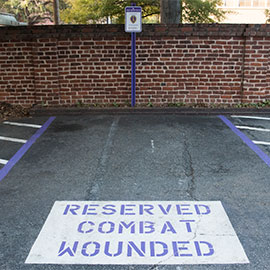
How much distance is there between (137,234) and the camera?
3508 millimetres

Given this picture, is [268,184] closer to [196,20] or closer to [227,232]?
[227,232]

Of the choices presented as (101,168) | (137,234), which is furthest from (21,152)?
(137,234)

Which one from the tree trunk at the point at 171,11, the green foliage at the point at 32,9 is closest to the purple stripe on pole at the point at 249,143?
the tree trunk at the point at 171,11

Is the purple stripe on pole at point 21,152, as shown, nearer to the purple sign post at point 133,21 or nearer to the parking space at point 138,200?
the parking space at point 138,200

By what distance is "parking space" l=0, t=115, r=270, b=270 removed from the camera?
3172 millimetres

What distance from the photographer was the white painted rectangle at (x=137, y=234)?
3.13m

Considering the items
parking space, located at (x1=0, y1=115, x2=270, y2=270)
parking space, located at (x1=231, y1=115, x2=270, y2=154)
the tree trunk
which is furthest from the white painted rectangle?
the tree trunk

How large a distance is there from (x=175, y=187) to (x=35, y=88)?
238 inches

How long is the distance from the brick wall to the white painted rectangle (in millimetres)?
5592

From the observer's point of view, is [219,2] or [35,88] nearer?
[35,88]

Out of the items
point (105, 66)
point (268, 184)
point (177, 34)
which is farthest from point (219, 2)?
point (268, 184)

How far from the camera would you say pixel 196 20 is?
45.2ft

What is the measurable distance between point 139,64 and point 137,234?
252 inches

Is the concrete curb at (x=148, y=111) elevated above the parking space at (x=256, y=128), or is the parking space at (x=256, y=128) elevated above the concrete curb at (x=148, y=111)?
the concrete curb at (x=148, y=111)
